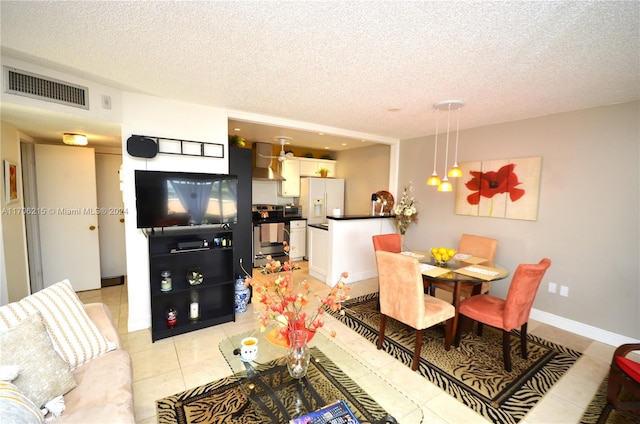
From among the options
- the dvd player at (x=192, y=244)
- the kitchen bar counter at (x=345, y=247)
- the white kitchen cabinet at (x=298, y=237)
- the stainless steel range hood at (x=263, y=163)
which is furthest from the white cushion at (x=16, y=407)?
the stainless steel range hood at (x=263, y=163)

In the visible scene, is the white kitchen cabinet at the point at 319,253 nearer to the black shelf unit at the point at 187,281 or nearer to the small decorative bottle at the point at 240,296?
the small decorative bottle at the point at 240,296

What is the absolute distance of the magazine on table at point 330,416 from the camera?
1.32 meters

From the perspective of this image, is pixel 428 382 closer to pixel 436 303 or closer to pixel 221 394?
pixel 436 303

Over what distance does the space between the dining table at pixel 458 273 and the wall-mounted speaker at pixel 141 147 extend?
295 cm

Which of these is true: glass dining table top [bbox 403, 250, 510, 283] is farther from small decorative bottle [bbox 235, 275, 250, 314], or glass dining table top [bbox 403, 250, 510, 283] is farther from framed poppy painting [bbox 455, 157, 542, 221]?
small decorative bottle [bbox 235, 275, 250, 314]

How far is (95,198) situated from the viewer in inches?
155

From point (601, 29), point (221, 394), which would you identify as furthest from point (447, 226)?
point (221, 394)

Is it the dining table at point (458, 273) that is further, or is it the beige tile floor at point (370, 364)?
the dining table at point (458, 273)

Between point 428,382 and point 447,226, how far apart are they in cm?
262

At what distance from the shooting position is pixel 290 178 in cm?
601

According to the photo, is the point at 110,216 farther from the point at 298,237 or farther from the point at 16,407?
the point at 16,407

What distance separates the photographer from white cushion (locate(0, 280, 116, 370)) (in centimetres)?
154

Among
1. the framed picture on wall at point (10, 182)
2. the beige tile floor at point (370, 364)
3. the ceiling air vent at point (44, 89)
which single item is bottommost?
the beige tile floor at point (370, 364)

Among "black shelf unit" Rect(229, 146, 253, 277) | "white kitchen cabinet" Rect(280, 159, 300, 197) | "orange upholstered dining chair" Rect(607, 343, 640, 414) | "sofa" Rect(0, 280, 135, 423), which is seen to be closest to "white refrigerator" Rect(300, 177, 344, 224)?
"white kitchen cabinet" Rect(280, 159, 300, 197)
